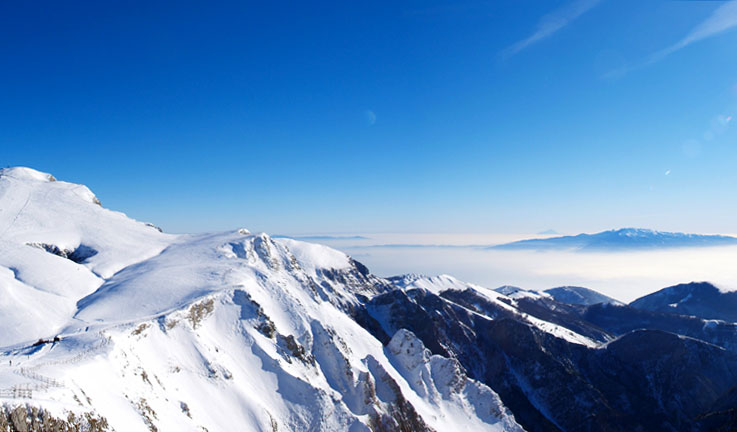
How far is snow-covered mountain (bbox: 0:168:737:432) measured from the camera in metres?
43.0

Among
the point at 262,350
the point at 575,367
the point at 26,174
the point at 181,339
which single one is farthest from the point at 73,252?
the point at 575,367

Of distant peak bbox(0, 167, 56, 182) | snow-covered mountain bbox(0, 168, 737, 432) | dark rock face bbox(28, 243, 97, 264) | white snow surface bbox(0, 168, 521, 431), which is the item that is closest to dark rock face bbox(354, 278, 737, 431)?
snow-covered mountain bbox(0, 168, 737, 432)

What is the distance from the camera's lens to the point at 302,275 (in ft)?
393

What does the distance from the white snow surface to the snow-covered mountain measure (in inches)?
12.2

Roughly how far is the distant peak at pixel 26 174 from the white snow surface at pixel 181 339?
1.05 meters

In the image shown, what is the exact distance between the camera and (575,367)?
138 metres

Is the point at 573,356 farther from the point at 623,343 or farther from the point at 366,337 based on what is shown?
the point at 366,337

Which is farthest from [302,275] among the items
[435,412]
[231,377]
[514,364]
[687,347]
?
[687,347]

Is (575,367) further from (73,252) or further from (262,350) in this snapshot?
(73,252)

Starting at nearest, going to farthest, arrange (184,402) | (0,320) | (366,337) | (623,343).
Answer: (184,402)
(0,320)
(366,337)
(623,343)

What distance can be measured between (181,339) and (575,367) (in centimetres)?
13521

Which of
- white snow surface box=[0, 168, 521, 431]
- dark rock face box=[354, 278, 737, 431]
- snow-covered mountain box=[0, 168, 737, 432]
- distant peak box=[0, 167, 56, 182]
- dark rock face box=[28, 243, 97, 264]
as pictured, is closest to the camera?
white snow surface box=[0, 168, 521, 431]

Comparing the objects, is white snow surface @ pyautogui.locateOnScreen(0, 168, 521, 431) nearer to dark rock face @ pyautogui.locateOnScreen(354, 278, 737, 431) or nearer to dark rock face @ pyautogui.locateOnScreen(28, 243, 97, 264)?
dark rock face @ pyautogui.locateOnScreen(28, 243, 97, 264)

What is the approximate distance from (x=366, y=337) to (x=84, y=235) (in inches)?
3173
